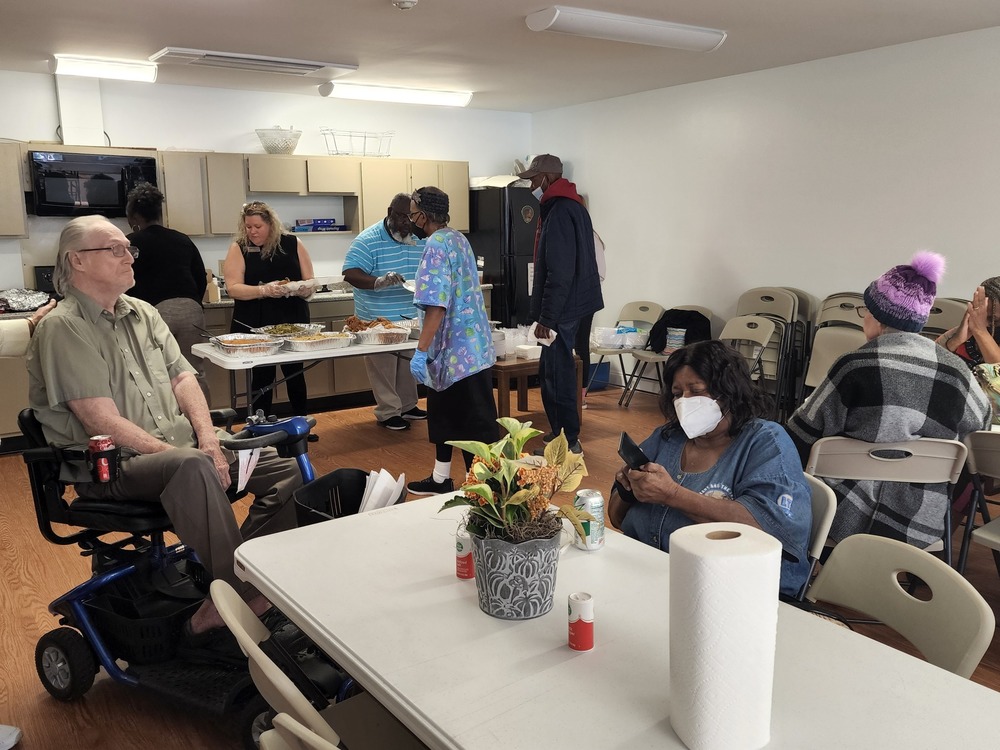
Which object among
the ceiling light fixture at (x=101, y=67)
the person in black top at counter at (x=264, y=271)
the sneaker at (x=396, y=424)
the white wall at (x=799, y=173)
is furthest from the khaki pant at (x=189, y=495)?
Answer: the white wall at (x=799, y=173)

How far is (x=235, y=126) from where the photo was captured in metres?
6.73

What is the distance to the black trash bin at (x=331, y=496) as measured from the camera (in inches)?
89.4

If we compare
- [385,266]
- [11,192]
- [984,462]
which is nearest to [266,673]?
[984,462]

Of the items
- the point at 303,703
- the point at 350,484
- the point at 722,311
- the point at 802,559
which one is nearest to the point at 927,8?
the point at 722,311

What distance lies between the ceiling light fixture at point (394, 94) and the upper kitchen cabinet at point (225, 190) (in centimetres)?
89

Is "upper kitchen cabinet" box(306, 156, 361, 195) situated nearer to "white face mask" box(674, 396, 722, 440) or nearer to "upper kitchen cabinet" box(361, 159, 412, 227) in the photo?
"upper kitchen cabinet" box(361, 159, 412, 227)

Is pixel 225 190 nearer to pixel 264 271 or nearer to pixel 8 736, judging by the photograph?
pixel 264 271

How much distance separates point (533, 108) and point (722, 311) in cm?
282

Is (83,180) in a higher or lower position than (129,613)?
higher

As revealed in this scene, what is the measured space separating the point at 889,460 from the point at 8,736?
271 centimetres

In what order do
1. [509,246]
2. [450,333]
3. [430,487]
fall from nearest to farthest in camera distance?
1. [450,333]
2. [430,487]
3. [509,246]

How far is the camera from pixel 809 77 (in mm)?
5809

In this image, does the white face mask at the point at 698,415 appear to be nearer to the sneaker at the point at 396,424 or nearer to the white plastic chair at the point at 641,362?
the sneaker at the point at 396,424

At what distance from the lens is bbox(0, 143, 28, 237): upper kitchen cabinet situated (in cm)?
562
